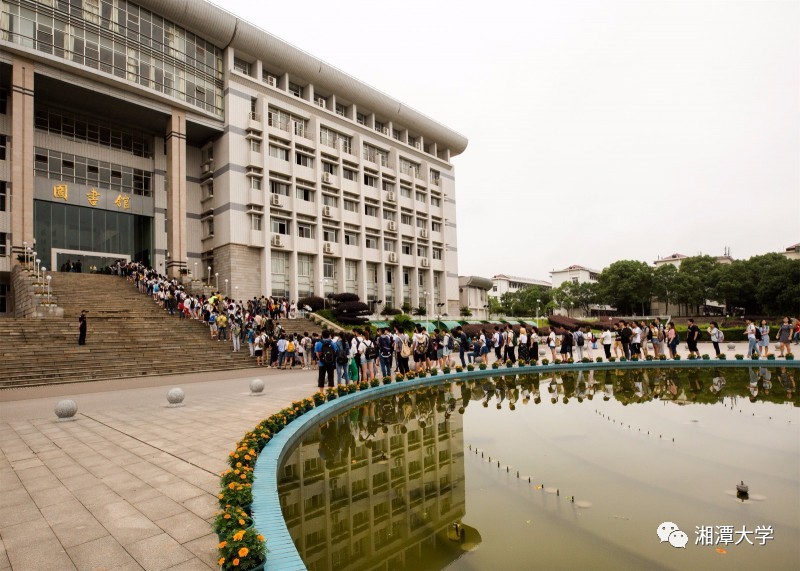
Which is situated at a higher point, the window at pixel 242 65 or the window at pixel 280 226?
the window at pixel 242 65

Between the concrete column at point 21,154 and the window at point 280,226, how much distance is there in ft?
51.5

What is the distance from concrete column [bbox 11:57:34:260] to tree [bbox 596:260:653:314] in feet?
230

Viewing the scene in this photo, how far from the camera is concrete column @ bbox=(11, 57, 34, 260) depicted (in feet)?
87.4

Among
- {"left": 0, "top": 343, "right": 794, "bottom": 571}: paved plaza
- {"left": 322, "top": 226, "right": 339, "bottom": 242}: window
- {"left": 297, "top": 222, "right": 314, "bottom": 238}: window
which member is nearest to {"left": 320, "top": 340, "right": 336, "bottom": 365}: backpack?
{"left": 0, "top": 343, "right": 794, "bottom": 571}: paved plaza

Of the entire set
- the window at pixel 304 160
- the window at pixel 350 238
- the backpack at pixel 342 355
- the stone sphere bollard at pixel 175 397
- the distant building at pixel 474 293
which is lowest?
the stone sphere bollard at pixel 175 397

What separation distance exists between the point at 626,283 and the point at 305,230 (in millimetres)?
51701

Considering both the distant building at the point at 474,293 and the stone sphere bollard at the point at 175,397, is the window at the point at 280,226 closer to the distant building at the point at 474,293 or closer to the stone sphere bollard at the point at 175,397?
the stone sphere bollard at the point at 175,397

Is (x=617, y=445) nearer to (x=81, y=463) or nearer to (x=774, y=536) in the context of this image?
(x=774, y=536)

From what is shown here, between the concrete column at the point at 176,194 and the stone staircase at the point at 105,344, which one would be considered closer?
the stone staircase at the point at 105,344

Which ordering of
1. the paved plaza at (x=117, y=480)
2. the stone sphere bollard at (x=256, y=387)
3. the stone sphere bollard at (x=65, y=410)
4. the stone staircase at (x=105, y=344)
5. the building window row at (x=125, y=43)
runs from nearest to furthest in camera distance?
the paved plaza at (x=117, y=480)
the stone sphere bollard at (x=65, y=410)
the stone sphere bollard at (x=256, y=387)
the stone staircase at (x=105, y=344)
the building window row at (x=125, y=43)

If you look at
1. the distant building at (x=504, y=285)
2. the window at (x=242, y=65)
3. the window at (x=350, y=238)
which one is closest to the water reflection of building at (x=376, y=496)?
the window at (x=350, y=238)

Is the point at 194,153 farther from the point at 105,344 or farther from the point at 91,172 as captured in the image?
the point at 105,344

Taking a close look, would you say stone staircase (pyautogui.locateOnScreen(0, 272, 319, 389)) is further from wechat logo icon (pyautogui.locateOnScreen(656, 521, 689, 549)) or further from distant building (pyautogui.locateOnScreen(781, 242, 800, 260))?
distant building (pyautogui.locateOnScreen(781, 242, 800, 260))

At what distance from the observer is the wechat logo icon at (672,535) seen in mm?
4172
